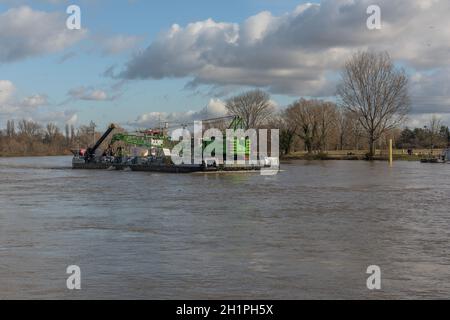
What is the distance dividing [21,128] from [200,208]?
17571cm

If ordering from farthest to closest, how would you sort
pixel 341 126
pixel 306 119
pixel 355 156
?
1. pixel 341 126
2. pixel 306 119
3. pixel 355 156

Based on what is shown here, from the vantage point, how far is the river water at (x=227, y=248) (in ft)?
33.3

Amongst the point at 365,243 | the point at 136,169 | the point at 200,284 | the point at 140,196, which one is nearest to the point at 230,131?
the point at 136,169

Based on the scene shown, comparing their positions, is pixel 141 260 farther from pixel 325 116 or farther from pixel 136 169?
pixel 325 116

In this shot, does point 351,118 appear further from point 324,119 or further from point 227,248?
point 227,248

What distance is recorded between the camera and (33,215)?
21.6 metres

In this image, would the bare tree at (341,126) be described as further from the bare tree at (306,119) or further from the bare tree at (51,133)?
the bare tree at (51,133)

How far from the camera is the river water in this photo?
400 inches

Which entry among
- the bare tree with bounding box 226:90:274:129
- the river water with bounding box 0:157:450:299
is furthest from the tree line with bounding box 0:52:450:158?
the river water with bounding box 0:157:450:299

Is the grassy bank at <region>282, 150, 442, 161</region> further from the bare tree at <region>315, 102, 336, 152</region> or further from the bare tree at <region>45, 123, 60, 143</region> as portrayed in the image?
the bare tree at <region>45, 123, 60, 143</region>

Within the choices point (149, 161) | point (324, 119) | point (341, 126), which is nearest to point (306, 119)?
point (324, 119)

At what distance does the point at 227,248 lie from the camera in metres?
14.2

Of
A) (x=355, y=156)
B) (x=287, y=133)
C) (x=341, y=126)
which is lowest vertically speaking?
(x=355, y=156)

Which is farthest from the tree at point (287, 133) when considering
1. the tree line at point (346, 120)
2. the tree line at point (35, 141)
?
the tree line at point (35, 141)
